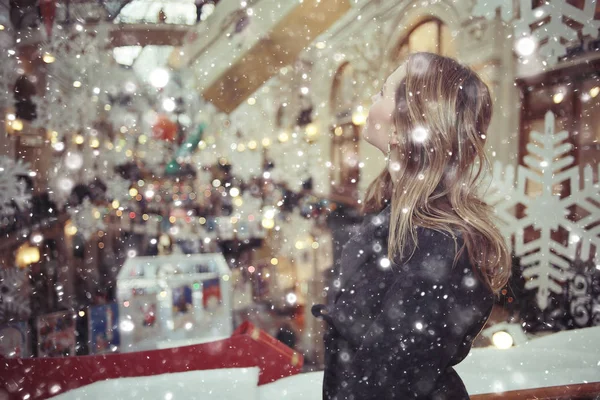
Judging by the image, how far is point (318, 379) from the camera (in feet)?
3.48

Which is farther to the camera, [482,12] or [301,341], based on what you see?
[301,341]

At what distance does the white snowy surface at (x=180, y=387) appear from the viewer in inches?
39.9

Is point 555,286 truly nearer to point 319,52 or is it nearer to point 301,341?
point 301,341

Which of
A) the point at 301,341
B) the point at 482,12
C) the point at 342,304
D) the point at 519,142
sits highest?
the point at 482,12

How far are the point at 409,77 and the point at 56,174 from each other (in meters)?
1.01

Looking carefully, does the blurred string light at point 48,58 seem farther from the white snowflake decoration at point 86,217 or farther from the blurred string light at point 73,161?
the white snowflake decoration at point 86,217

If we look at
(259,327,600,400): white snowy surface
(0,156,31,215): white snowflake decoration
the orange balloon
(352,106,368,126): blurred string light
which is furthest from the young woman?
(0,156,31,215): white snowflake decoration

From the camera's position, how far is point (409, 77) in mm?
646

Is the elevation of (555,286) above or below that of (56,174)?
below

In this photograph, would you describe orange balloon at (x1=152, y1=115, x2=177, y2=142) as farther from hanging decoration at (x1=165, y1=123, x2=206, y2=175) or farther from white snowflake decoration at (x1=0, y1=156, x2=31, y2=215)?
white snowflake decoration at (x1=0, y1=156, x2=31, y2=215)

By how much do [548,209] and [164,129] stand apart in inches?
53.1

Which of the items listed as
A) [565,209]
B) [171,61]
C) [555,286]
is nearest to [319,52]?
[171,61]

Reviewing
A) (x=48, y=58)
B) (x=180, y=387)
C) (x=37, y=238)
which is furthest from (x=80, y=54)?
(x=180, y=387)

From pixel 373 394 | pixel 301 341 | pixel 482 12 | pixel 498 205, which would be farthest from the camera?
pixel 301 341
